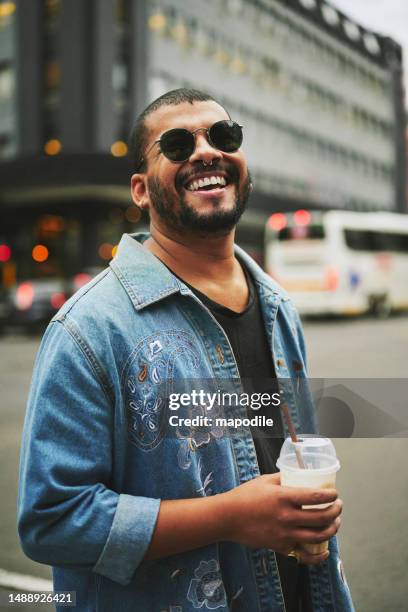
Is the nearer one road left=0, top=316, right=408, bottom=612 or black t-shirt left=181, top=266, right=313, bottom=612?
black t-shirt left=181, top=266, right=313, bottom=612

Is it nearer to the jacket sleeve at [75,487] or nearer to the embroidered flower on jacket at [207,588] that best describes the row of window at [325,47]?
the jacket sleeve at [75,487]

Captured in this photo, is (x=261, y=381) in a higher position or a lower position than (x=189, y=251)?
lower

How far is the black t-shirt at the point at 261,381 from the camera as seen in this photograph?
1.54m

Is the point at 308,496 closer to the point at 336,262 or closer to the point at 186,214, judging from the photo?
the point at 186,214

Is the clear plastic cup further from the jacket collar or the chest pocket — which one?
the jacket collar

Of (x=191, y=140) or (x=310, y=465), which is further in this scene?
(x=191, y=140)

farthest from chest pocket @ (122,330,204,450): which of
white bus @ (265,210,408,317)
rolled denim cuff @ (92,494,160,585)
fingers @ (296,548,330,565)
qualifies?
white bus @ (265,210,408,317)

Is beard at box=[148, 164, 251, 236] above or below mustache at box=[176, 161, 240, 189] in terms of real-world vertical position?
below

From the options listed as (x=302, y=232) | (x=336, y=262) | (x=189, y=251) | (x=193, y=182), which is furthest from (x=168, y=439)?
(x=302, y=232)

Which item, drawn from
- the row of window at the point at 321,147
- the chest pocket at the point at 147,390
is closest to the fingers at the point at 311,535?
the chest pocket at the point at 147,390

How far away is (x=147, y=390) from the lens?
140 centimetres

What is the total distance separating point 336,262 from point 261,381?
16.9m

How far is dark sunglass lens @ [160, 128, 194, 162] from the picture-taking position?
1621 millimetres

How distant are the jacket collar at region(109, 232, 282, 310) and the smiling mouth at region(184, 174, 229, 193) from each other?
18cm
